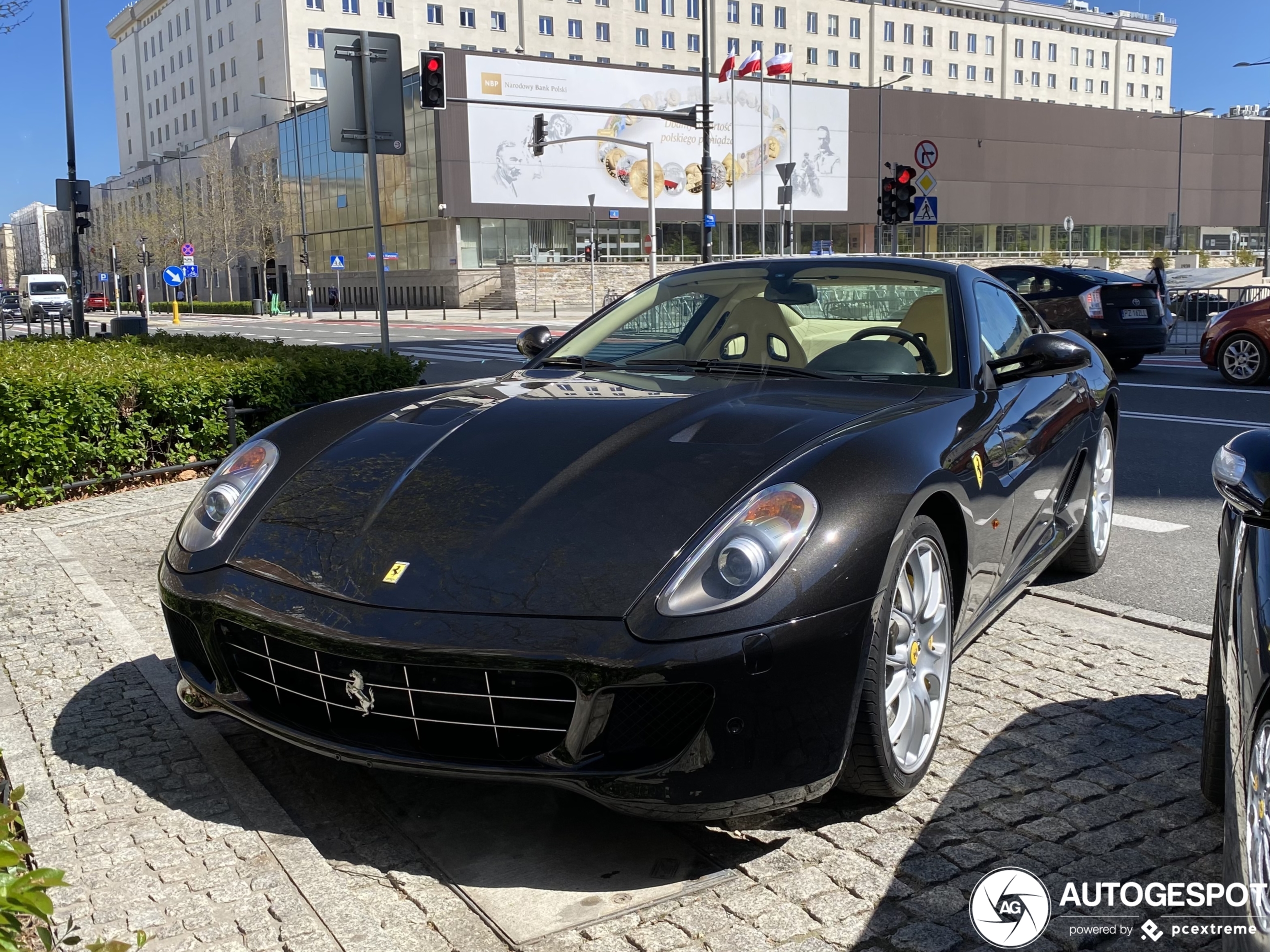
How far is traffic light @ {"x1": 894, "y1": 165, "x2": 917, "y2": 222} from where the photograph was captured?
20375 millimetres

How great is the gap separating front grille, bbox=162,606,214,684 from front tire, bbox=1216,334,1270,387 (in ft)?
45.2

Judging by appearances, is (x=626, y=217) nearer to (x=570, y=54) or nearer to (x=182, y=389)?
(x=570, y=54)

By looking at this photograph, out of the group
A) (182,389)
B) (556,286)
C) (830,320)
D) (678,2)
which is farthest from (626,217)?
(830,320)

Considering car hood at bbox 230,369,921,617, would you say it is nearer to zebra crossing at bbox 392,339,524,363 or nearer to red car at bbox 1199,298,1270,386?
red car at bbox 1199,298,1270,386

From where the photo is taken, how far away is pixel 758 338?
410 centimetres

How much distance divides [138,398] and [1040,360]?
631 cm

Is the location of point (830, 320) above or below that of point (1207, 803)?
above

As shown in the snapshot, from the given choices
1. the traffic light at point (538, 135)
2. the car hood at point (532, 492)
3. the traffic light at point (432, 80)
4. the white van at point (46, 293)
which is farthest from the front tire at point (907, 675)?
the white van at point (46, 293)

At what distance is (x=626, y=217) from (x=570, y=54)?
22.4 m

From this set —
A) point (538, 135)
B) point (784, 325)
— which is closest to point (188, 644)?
point (784, 325)

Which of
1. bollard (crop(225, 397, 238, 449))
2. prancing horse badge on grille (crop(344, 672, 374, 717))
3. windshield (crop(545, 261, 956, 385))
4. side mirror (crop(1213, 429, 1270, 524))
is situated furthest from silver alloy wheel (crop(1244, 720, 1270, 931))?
bollard (crop(225, 397, 238, 449))

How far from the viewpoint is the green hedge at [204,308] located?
63938mm

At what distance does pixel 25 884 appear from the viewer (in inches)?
67.2

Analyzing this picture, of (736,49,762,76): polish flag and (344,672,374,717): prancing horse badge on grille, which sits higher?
(736,49,762,76): polish flag
